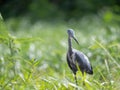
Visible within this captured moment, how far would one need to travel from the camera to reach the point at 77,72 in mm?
4086

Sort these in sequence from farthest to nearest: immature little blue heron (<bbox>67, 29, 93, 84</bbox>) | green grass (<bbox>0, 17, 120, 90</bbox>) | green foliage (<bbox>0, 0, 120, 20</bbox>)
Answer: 1. green foliage (<bbox>0, 0, 120, 20</bbox>)
2. green grass (<bbox>0, 17, 120, 90</bbox>)
3. immature little blue heron (<bbox>67, 29, 93, 84</bbox>)

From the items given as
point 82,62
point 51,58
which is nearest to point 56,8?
point 51,58

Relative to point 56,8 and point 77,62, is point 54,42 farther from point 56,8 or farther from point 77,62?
point 77,62

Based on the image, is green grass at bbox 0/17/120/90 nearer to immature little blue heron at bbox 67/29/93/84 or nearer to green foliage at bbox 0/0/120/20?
immature little blue heron at bbox 67/29/93/84

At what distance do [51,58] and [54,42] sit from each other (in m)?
2.30

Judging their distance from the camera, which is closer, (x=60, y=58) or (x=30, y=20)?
(x=60, y=58)

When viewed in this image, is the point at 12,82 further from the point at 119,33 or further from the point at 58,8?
the point at 58,8

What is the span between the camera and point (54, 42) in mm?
10750

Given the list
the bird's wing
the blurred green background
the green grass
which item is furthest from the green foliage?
the bird's wing

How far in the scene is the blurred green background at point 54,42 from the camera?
4438 millimetres

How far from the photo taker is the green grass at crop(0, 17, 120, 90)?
4.36 metres

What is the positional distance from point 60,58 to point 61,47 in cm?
134

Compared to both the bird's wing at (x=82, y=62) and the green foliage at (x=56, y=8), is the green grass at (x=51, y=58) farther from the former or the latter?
the green foliage at (x=56, y=8)

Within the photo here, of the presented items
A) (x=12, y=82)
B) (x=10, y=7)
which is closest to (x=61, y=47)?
(x=12, y=82)
